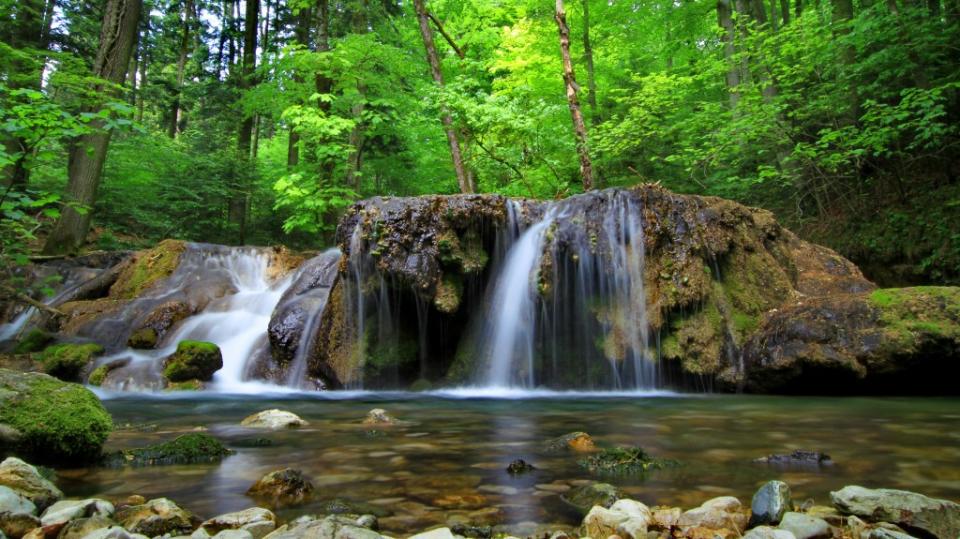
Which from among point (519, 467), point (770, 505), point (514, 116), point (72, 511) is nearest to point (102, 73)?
point (514, 116)

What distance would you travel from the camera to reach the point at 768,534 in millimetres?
2207

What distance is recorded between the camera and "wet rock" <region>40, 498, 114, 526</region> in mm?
2400

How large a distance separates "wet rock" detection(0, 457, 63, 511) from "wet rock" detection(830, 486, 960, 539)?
3.61 meters

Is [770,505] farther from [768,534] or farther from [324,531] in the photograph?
[324,531]

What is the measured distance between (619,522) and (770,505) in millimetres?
690

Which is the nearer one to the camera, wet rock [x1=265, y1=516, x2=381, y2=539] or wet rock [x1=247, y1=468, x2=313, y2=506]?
wet rock [x1=265, y1=516, x2=381, y2=539]

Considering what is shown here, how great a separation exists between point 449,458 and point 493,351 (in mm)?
4694

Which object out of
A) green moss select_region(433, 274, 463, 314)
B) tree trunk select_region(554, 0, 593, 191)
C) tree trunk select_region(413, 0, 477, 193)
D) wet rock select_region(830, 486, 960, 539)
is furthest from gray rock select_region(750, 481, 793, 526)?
tree trunk select_region(413, 0, 477, 193)

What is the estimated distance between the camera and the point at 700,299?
793cm

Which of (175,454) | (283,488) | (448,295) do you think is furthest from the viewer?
(448,295)

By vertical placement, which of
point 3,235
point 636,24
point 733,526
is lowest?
point 733,526

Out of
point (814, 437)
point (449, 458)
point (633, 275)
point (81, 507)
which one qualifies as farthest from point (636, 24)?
point (81, 507)

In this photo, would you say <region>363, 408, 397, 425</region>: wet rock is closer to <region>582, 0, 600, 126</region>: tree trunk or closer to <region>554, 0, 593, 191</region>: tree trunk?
<region>554, 0, 593, 191</region>: tree trunk

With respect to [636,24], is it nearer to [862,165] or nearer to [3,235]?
[862,165]
